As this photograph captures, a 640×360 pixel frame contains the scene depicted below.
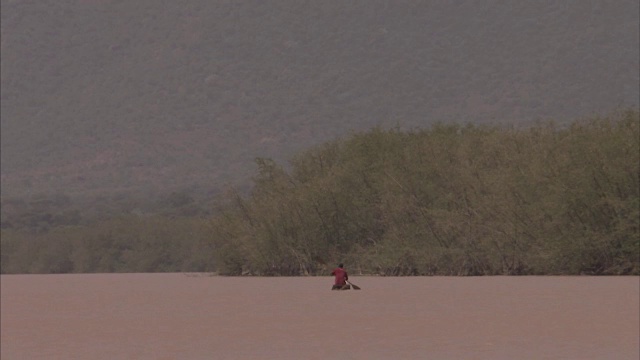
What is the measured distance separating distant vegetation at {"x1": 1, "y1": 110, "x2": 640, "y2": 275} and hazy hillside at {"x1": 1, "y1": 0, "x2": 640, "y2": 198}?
10971 cm

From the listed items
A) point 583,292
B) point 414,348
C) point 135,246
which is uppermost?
point 414,348

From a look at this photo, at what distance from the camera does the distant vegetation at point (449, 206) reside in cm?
4431

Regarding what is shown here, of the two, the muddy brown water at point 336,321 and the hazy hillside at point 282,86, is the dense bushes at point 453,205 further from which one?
the hazy hillside at point 282,86

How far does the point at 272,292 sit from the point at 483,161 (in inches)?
582

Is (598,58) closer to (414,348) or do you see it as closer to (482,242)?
(482,242)

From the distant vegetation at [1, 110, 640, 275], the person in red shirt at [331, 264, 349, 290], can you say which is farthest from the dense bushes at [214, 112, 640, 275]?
the person in red shirt at [331, 264, 349, 290]

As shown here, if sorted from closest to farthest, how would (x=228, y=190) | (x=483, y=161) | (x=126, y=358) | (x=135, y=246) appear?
1. (x=126, y=358)
2. (x=483, y=161)
3. (x=228, y=190)
4. (x=135, y=246)

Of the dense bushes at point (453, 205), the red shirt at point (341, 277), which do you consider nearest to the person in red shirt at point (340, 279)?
the red shirt at point (341, 277)

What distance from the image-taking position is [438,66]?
189 meters

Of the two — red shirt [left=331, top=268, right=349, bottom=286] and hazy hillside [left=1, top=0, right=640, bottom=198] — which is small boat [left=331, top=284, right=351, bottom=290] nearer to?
red shirt [left=331, top=268, right=349, bottom=286]

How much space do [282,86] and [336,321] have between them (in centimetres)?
16649

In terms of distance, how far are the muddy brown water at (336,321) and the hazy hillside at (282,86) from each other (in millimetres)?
127037

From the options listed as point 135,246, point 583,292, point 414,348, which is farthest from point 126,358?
point 135,246

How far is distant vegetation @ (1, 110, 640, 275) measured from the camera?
44.3m
